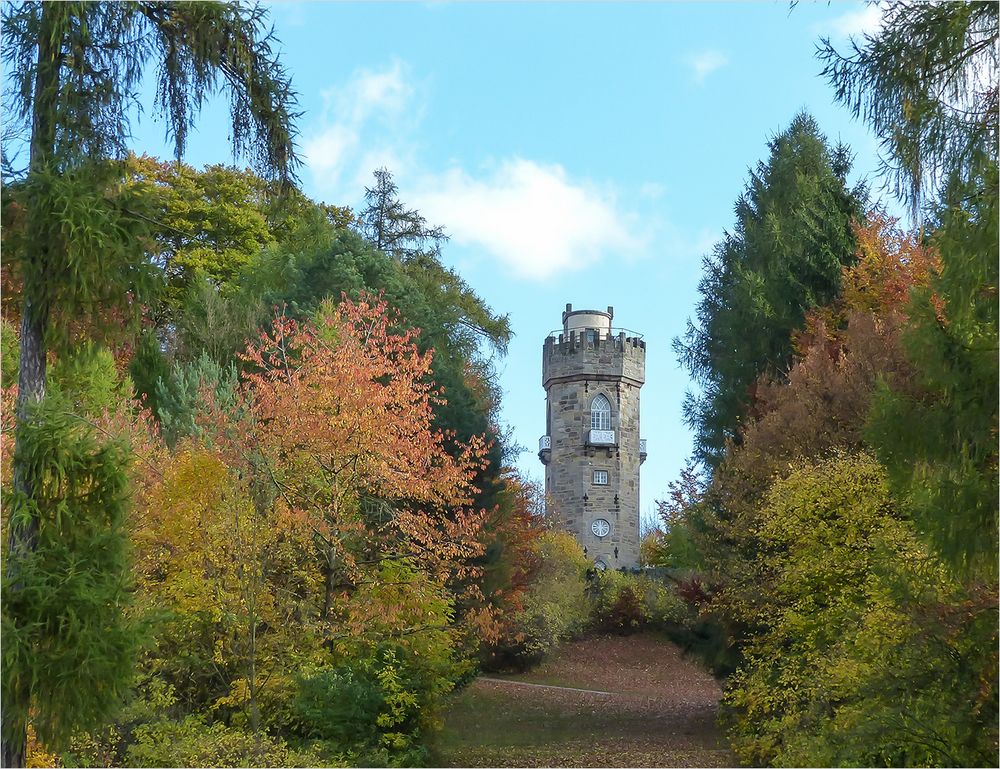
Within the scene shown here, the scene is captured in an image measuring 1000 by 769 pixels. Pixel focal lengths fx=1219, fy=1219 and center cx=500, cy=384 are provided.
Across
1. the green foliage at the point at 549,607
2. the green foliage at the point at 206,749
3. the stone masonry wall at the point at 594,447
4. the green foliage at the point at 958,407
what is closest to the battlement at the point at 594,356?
the stone masonry wall at the point at 594,447

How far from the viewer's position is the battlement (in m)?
43.8

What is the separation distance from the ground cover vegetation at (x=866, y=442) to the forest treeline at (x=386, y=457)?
4cm

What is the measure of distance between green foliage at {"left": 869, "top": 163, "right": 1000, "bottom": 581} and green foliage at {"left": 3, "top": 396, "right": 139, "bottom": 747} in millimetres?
5051

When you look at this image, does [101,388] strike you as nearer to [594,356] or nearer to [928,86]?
[928,86]

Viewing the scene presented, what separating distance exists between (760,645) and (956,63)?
11104mm

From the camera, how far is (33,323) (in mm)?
7645

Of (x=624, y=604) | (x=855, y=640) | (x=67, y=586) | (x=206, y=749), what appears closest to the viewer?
(x=67, y=586)

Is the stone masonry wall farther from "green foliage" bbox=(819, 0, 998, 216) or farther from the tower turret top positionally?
"green foliage" bbox=(819, 0, 998, 216)

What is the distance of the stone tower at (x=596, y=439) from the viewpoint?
4316 cm

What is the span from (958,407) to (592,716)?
16.2 m

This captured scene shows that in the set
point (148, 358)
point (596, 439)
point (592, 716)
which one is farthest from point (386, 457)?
point (596, 439)

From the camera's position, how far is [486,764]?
16953 mm

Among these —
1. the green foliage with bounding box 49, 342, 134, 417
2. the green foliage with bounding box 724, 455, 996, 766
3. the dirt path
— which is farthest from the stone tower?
the green foliage with bounding box 724, 455, 996, 766

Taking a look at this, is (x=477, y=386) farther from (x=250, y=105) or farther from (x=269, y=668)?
(x=250, y=105)
